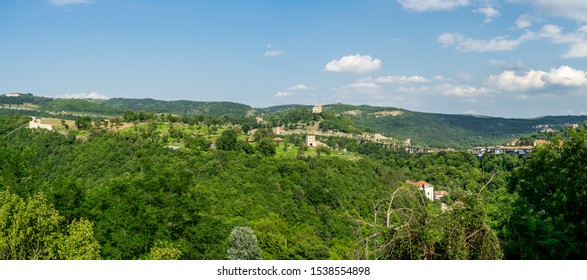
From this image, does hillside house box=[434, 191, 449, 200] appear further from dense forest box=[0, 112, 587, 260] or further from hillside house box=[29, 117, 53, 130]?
hillside house box=[29, 117, 53, 130]

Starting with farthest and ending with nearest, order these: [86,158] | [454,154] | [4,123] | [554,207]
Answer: [454,154]
[4,123]
[86,158]
[554,207]

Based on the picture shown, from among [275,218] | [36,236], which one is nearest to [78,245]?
[36,236]

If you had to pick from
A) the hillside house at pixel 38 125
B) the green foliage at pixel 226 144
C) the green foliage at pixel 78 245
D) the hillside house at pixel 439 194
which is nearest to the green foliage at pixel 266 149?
the green foliage at pixel 226 144

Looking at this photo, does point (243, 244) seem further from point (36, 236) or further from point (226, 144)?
point (226, 144)

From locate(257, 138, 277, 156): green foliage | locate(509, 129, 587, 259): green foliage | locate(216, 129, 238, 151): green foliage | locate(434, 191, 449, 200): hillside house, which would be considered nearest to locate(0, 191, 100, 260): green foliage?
locate(509, 129, 587, 259): green foliage

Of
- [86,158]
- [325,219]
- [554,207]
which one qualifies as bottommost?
[325,219]

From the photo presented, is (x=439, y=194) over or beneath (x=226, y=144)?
beneath

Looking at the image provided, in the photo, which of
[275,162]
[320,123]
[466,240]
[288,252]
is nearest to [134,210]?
[466,240]

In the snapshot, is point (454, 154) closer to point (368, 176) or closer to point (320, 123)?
point (368, 176)

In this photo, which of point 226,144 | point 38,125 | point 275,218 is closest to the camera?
point 275,218

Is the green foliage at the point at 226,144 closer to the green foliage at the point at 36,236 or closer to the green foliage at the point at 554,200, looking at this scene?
the green foliage at the point at 554,200

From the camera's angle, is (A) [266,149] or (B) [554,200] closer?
(B) [554,200]
